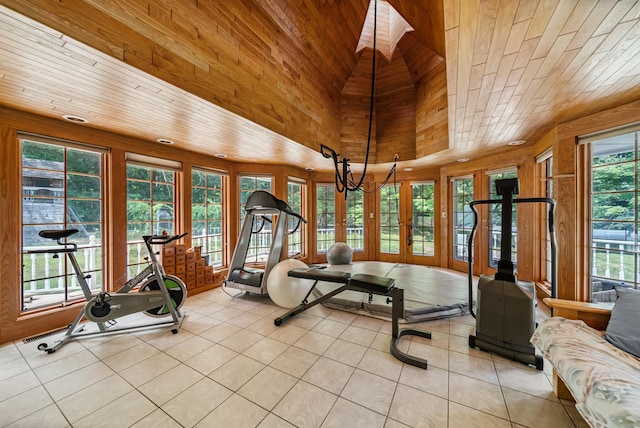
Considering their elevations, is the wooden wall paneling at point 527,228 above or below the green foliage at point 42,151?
below

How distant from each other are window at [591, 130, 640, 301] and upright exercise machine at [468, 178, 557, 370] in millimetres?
1240

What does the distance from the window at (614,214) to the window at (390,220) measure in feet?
11.6

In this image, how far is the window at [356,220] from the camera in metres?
6.43

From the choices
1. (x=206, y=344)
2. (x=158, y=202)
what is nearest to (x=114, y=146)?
(x=158, y=202)

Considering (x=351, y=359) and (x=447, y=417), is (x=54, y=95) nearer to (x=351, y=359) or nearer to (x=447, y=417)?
(x=351, y=359)

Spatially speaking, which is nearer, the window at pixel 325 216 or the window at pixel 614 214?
the window at pixel 614 214

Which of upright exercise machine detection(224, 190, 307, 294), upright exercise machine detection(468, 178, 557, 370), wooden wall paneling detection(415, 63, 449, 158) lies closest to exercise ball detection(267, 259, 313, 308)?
upright exercise machine detection(224, 190, 307, 294)

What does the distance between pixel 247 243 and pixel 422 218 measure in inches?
166

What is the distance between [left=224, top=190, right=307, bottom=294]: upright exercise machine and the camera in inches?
148

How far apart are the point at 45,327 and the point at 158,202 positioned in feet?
6.58

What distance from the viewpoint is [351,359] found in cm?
221

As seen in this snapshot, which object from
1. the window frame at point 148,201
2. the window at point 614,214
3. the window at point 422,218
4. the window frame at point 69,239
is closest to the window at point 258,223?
the window frame at point 148,201

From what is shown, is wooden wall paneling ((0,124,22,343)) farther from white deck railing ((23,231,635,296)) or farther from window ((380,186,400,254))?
window ((380,186,400,254))

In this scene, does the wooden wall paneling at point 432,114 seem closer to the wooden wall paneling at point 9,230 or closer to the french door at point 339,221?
the french door at point 339,221
